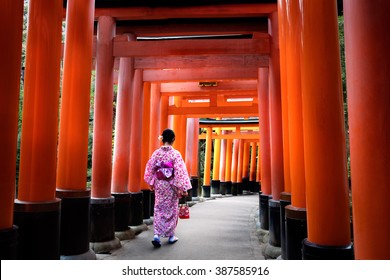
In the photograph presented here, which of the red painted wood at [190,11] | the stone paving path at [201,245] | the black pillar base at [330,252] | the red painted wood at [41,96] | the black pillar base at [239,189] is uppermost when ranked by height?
the red painted wood at [190,11]

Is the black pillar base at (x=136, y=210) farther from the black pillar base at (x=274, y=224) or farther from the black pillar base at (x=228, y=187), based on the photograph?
the black pillar base at (x=228, y=187)

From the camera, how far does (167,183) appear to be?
6152 millimetres

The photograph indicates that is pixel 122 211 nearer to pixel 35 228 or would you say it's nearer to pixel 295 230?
pixel 35 228

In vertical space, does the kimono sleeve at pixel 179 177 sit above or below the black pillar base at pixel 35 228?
above

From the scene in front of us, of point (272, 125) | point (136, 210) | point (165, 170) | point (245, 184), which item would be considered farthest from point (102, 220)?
point (245, 184)

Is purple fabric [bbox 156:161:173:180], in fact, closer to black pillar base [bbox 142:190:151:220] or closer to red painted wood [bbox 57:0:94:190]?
red painted wood [bbox 57:0:94:190]

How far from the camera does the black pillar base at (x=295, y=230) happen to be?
3.72m

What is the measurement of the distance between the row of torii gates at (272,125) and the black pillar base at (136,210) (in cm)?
75

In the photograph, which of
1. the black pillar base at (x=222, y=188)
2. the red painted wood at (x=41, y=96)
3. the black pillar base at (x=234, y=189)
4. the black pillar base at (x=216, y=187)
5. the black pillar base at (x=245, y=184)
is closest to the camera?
the red painted wood at (x=41, y=96)

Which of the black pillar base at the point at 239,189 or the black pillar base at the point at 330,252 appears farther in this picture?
the black pillar base at the point at 239,189

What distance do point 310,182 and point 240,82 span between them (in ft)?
28.4

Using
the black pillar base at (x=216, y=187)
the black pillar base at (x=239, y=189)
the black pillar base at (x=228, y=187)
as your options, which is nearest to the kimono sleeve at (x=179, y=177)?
the black pillar base at (x=216, y=187)

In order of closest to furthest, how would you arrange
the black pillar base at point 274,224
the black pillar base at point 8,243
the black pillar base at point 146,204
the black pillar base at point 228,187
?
the black pillar base at point 8,243 → the black pillar base at point 274,224 → the black pillar base at point 146,204 → the black pillar base at point 228,187

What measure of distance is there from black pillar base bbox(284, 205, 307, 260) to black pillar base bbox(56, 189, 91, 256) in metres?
2.53
